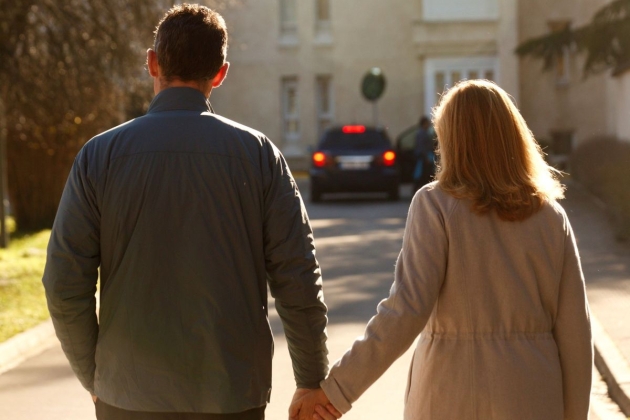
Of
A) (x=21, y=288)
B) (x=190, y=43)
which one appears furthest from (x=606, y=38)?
(x=190, y=43)

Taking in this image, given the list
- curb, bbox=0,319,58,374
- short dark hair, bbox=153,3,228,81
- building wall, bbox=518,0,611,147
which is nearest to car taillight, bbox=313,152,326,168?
curb, bbox=0,319,58,374

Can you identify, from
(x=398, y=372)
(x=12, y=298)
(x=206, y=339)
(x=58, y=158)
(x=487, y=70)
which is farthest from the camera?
(x=487, y=70)

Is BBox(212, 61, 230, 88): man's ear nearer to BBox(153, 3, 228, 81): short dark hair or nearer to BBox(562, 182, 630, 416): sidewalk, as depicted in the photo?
BBox(153, 3, 228, 81): short dark hair

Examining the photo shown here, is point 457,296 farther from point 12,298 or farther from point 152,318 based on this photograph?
point 12,298

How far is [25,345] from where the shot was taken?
9.07 metres

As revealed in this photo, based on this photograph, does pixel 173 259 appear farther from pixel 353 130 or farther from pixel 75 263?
pixel 353 130

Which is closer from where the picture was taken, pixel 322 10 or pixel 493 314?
pixel 493 314

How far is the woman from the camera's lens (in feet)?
10.7

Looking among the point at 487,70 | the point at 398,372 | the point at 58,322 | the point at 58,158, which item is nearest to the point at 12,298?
the point at 398,372

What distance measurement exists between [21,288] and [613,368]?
280 inches

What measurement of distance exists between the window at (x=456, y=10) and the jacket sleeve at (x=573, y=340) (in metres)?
35.5

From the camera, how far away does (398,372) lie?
8047 mm

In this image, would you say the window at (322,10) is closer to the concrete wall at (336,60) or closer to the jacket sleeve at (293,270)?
the concrete wall at (336,60)

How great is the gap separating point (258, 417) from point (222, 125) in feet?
2.91
